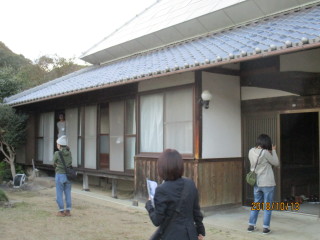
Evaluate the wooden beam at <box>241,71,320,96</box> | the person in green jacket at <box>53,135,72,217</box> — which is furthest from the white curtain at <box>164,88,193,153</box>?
the person in green jacket at <box>53,135,72,217</box>

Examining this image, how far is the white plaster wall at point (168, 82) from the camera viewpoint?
815 centimetres

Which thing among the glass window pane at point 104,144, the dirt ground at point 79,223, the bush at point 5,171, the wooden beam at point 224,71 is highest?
the wooden beam at point 224,71

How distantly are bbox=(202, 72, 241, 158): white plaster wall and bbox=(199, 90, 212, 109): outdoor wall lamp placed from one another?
19 cm

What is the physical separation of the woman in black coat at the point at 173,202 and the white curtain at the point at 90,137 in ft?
28.3

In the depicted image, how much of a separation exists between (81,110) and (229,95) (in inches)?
218

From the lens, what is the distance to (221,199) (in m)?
8.04

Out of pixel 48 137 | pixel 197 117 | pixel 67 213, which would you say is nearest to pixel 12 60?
pixel 48 137

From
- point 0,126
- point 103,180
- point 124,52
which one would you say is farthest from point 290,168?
point 0,126

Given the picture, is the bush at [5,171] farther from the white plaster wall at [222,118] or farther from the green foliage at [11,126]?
the white plaster wall at [222,118]

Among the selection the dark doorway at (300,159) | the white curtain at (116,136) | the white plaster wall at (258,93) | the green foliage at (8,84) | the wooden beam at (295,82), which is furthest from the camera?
the green foliage at (8,84)

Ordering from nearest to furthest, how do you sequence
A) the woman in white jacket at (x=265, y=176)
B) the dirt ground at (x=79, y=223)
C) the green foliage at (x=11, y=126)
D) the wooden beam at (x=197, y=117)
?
the woman in white jacket at (x=265, y=176) → the dirt ground at (x=79, y=223) → the wooden beam at (x=197, y=117) → the green foliage at (x=11, y=126)

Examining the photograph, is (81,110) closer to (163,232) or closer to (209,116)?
(209,116)

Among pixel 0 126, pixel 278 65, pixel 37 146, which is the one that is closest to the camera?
pixel 278 65

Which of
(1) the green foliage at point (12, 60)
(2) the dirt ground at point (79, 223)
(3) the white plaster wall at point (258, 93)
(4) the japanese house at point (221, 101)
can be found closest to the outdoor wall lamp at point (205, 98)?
(4) the japanese house at point (221, 101)
